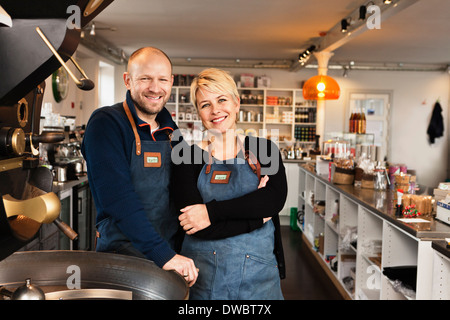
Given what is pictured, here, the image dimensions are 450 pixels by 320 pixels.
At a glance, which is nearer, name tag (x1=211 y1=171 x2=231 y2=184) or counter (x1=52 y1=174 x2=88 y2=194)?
name tag (x1=211 y1=171 x2=231 y2=184)

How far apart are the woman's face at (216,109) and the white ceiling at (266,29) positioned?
357cm

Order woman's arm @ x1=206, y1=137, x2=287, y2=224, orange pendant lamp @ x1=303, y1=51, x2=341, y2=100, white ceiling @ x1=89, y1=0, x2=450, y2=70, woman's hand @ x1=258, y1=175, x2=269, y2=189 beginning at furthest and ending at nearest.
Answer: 1. orange pendant lamp @ x1=303, y1=51, x2=341, y2=100
2. white ceiling @ x1=89, y1=0, x2=450, y2=70
3. woman's hand @ x1=258, y1=175, x2=269, y2=189
4. woman's arm @ x1=206, y1=137, x2=287, y2=224

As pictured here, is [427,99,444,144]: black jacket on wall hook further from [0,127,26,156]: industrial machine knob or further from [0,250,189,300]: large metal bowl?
[0,127,26,156]: industrial machine knob

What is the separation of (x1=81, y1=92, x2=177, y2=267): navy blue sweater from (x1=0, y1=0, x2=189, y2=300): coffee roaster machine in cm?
26

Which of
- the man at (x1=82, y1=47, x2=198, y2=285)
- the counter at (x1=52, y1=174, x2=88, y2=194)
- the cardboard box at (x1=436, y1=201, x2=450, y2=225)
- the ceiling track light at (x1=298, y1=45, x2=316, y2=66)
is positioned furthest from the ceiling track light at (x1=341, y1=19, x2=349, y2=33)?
the man at (x1=82, y1=47, x2=198, y2=285)

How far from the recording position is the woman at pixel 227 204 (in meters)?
1.64

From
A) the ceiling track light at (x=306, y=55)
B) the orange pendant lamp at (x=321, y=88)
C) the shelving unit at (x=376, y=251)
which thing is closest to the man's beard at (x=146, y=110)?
the shelving unit at (x=376, y=251)

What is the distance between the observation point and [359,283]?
365 cm

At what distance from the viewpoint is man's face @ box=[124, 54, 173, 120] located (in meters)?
1.53

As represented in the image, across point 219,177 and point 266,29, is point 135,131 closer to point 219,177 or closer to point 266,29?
point 219,177

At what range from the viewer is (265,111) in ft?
36.1

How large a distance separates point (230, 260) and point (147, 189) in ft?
1.34

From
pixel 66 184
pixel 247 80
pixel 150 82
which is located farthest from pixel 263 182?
pixel 247 80

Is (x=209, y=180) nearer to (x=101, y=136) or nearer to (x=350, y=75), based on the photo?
(x=101, y=136)
